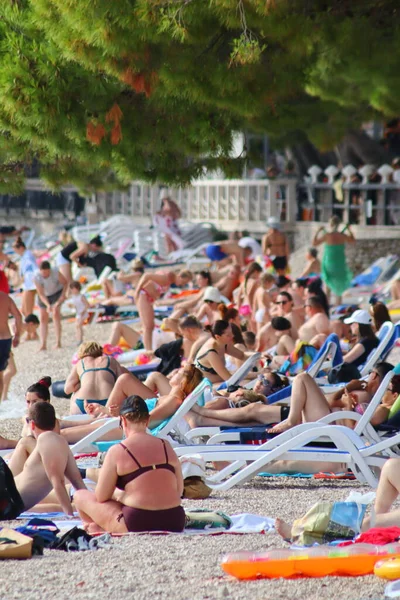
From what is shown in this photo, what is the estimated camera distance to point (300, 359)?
33.9 feet

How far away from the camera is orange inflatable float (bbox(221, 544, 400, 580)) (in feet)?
14.5

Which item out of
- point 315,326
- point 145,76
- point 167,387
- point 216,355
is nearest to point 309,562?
point 167,387

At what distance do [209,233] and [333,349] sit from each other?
16.4 meters

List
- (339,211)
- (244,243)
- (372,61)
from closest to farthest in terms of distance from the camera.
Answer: (372,61) < (244,243) < (339,211)

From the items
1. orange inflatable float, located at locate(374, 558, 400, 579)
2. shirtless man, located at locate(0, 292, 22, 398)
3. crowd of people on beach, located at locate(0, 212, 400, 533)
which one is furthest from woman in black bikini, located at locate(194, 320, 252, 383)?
orange inflatable float, located at locate(374, 558, 400, 579)

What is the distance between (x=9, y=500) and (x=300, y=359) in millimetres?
4932

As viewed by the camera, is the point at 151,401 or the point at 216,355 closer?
the point at 151,401

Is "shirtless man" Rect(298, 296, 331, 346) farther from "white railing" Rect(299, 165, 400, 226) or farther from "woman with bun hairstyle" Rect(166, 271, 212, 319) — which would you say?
"white railing" Rect(299, 165, 400, 226)

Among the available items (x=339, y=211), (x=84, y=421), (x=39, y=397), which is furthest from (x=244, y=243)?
(x=39, y=397)

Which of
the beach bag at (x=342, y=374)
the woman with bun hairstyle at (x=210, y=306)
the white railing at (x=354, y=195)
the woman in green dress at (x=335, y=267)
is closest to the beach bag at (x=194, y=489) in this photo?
the beach bag at (x=342, y=374)

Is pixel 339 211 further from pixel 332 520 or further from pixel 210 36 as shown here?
pixel 332 520

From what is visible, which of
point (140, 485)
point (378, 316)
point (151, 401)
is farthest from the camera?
point (378, 316)

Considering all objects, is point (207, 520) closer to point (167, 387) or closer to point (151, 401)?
point (151, 401)

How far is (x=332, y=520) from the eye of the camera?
17.0 feet
